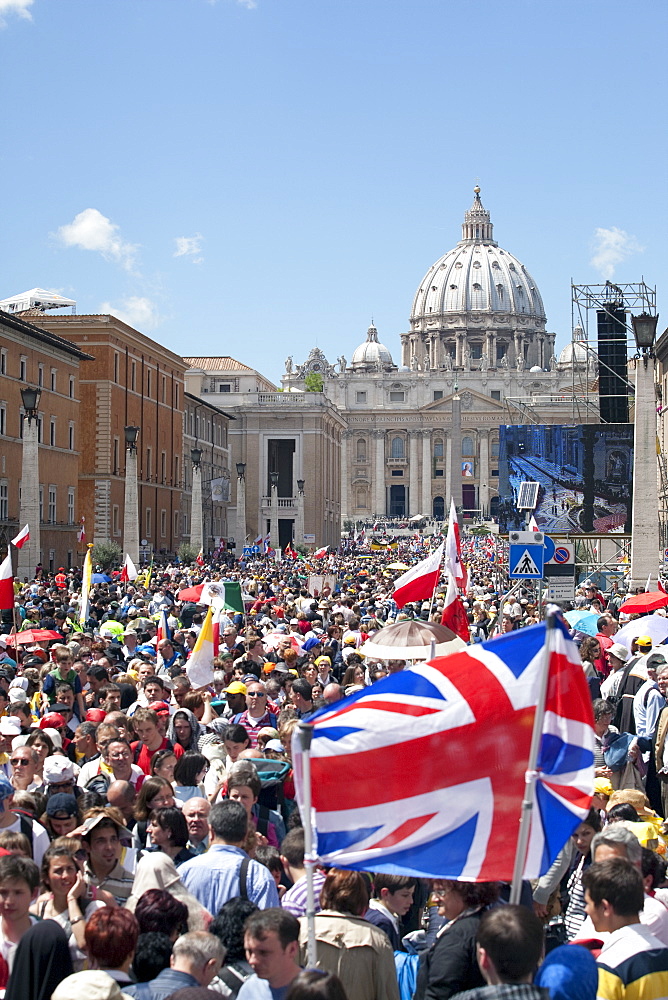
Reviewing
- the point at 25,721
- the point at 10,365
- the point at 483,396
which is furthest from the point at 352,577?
the point at 483,396

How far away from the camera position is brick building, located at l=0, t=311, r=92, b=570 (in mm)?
42188

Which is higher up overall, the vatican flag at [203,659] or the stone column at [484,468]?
the stone column at [484,468]

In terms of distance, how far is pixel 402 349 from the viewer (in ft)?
655

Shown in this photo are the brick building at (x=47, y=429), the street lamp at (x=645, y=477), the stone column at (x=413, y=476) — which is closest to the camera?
the street lamp at (x=645, y=477)

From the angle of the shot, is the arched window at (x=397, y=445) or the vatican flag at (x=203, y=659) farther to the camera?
the arched window at (x=397, y=445)

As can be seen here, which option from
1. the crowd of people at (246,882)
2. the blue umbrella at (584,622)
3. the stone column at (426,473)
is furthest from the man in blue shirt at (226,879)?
the stone column at (426,473)

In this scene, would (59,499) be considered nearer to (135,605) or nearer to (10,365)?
(10,365)

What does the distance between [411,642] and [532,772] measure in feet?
23.7

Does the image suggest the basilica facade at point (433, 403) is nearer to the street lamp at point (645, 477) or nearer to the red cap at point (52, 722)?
the street lamp at point (645, 477)

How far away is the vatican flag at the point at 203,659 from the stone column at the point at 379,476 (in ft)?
483

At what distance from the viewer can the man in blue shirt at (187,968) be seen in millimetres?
4711

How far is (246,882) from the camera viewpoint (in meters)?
5.97

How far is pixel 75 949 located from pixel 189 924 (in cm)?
46

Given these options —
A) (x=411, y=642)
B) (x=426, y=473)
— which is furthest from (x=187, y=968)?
(x=426, y=473)
